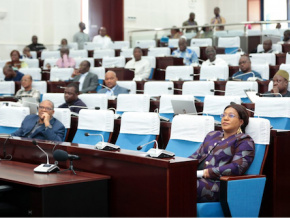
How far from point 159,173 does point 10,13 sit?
9631 mm

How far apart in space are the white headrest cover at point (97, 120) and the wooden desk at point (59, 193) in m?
1.34

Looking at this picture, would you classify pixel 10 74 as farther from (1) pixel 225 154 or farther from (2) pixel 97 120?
(1) pixel 225 154

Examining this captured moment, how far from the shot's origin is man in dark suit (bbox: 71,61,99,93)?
805 centimetres

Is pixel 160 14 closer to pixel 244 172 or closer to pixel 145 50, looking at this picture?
pixel 145 50

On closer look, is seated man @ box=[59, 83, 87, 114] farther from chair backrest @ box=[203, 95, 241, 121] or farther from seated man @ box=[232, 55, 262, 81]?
seated man @ box=[232, 55, 262, 81]

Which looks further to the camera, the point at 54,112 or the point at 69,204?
the point at 54,112

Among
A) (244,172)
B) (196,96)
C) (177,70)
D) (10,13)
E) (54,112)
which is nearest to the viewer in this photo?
(244,172)

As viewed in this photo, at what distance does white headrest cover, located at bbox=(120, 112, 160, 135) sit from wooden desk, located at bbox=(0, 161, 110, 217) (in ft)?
3.70

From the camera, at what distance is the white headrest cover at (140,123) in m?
4.39

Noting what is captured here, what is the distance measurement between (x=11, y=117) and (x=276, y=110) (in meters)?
2.49

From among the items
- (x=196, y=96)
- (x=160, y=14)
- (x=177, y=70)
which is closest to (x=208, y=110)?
(x=196, y=96)

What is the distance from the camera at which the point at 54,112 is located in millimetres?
5035

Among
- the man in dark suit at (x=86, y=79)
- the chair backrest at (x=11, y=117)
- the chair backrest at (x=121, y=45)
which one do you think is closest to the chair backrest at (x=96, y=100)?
the chair backrest at (x=11, y=117)

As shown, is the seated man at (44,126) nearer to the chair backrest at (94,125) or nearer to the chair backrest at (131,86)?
the chair backrest at (94,125)
